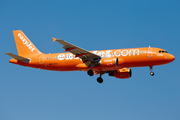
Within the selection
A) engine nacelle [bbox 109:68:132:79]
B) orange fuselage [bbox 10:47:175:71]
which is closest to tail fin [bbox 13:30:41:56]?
orange fuselage [bbox 10:47:175:71]

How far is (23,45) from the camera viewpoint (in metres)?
52.8

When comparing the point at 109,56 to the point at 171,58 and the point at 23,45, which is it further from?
the point at 23,45

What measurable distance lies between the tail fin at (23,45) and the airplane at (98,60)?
1297 millimetres

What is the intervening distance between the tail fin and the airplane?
1.30 meters

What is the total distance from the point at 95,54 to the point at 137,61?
6478mm

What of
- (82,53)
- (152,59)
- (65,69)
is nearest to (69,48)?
(82,53)

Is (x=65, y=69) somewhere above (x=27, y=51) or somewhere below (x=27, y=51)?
below

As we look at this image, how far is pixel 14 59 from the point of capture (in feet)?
162

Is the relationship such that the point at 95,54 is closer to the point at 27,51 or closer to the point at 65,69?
the point at 65,69

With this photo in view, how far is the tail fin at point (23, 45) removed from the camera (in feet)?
171

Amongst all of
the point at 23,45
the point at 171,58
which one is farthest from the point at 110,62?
the point at 23,45

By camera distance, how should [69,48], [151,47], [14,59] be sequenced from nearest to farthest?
[69,48] < [151,47] < [14,59]

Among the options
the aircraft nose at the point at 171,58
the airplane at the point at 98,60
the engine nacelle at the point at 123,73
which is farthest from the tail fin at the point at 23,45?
the aircraft nose at the point at 171,58

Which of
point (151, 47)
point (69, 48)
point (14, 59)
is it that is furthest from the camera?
point (14, 59)
